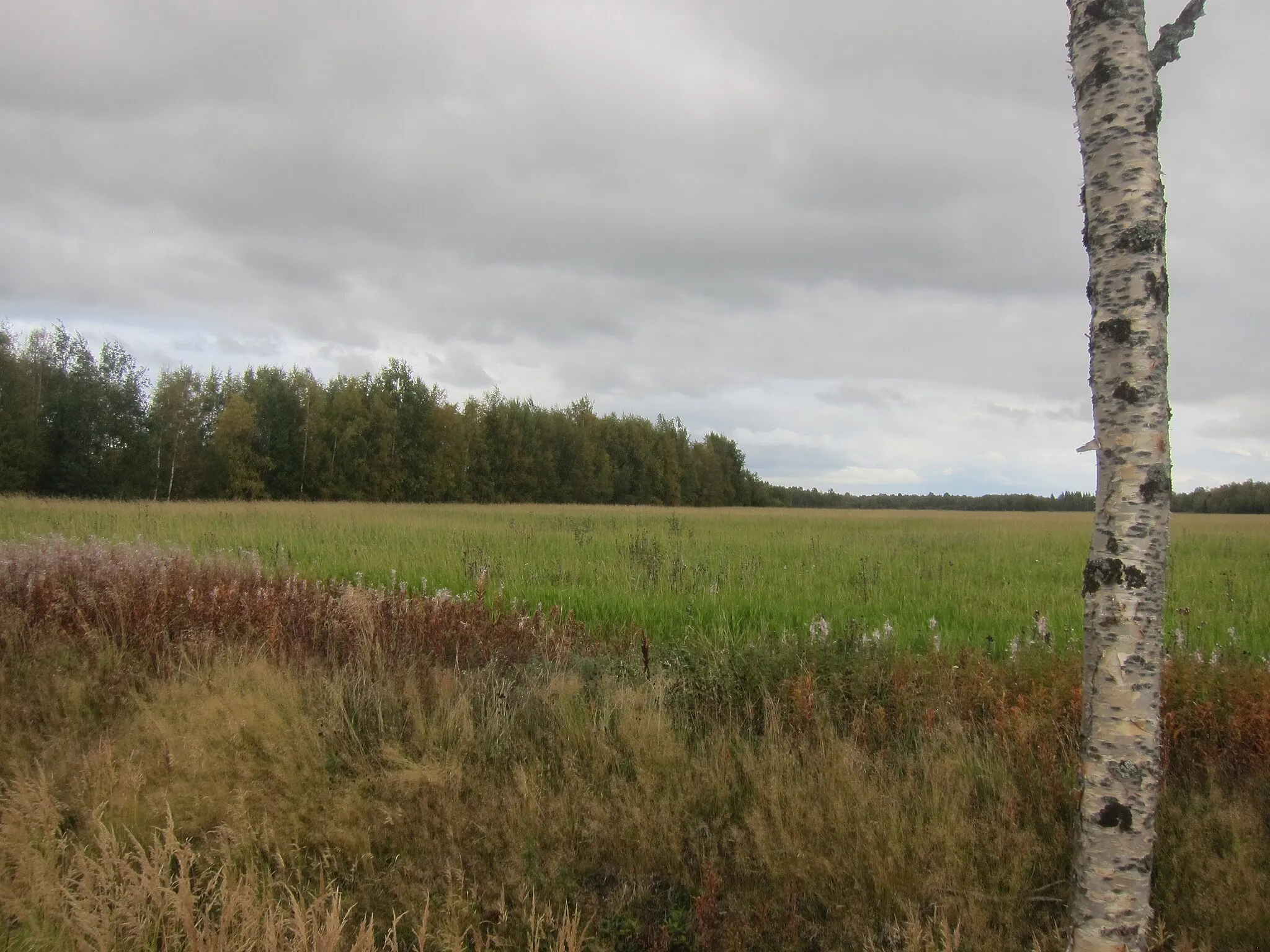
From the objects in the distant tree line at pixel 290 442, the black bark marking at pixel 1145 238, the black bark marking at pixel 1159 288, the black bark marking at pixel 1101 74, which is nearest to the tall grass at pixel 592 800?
the black bark marking at pixel 1159 288

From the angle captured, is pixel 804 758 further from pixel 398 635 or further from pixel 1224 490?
pixel 1224 490

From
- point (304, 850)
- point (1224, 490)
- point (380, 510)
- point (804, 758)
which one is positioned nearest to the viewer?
point (304, 850)

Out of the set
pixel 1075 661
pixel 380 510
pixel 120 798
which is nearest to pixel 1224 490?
pixel 380 510

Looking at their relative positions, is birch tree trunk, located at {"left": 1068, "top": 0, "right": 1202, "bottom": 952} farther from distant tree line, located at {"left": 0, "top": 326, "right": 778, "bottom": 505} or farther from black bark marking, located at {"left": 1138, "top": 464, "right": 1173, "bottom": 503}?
distant tree line, located at {"left": 0, "top": 326, "right": 778, "bottom": 505}

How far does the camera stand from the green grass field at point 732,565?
8.02m

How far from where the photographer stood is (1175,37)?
317 cm

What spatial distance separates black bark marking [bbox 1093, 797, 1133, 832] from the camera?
293 centimetres

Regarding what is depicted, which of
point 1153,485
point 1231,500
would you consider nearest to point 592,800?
point 1153,485

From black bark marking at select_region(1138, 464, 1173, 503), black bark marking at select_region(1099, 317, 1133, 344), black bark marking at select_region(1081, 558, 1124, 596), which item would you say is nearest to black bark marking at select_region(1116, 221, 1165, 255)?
black bark marking at select_region(1099, 317, 1133, 344)

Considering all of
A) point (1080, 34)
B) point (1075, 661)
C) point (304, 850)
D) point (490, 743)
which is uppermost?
point (1080, 34)

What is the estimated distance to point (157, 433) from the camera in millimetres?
44750

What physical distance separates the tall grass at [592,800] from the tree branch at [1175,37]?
3320 millimetres

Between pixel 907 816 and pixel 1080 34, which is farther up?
pixel 1080 34

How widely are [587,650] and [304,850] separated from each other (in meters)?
2.89
